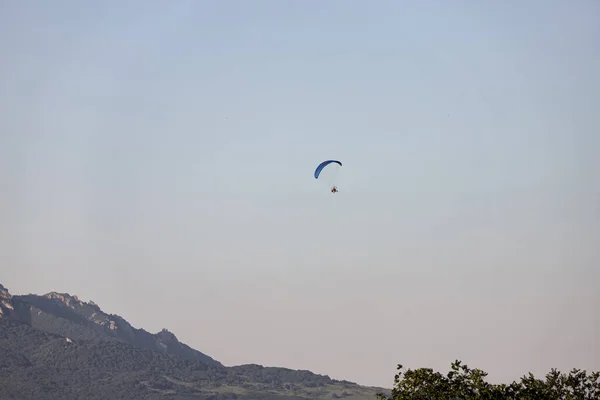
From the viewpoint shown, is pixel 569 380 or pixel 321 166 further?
pixel 321 166

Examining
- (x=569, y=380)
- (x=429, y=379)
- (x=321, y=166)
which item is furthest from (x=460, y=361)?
(x=321, y=166)

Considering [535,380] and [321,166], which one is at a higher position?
[321,166]

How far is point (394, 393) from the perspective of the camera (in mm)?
114625

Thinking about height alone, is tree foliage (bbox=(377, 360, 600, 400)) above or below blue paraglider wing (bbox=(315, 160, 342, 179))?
below

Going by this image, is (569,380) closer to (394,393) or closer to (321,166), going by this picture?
(394,393)

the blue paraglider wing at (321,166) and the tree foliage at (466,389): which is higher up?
the blue paraglider wing at (321,166)

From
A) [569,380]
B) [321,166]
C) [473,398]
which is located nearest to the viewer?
[473,398]

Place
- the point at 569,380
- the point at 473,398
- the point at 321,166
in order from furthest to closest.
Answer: the point at 321,166 → the point at 569,380 → the point at 473,398

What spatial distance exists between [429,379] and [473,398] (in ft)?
19.3

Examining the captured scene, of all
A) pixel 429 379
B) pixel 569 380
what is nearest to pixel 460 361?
pixel 429 379

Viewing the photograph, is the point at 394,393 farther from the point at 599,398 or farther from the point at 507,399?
the point at 599,398

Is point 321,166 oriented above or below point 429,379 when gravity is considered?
above

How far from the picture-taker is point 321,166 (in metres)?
148

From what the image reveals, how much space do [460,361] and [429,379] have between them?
4.21 m
